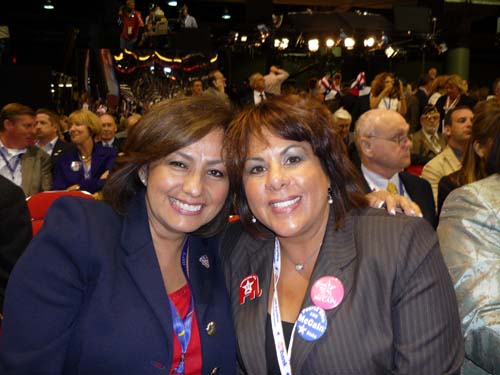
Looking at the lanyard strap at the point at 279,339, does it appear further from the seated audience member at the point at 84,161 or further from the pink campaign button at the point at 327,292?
the seated audience member at the point at 84,161

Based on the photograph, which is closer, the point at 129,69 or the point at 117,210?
the point at 117,210

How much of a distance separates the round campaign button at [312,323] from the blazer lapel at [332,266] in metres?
0.01

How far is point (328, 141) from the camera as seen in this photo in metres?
2.05

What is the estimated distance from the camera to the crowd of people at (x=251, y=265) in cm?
178

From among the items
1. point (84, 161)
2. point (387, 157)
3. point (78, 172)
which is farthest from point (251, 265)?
point (84, 161)

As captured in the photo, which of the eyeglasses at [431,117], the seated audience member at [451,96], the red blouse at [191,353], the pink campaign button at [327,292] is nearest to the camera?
the pink campaign button at [327,292]

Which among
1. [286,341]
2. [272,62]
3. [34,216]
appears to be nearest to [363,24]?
[272,62]

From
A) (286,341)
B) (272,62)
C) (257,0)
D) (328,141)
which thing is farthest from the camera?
(272,62)

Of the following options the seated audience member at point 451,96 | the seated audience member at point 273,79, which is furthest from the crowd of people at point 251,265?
the seated audience member at point 273,79

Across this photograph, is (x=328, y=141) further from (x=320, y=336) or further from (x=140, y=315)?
(x=140, y=315)

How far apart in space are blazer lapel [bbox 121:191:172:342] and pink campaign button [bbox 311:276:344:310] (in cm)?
53

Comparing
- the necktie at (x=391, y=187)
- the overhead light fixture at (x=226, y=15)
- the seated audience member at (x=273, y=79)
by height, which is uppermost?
the overhead light fixture at (x=226, y=15)

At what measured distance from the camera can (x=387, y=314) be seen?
5.80 ft

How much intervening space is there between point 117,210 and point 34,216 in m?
1.31
